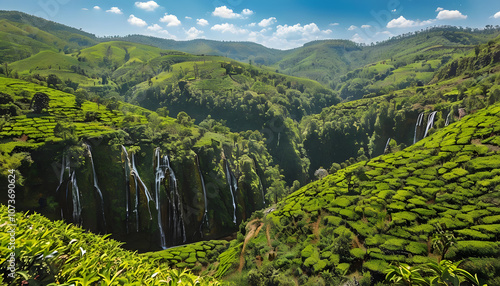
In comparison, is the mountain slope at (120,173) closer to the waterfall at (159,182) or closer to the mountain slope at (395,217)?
the waterfall at (159,182)

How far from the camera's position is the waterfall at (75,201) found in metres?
26.8

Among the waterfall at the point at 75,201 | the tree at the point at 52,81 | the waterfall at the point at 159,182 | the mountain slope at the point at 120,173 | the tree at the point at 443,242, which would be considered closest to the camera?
the tree at the point at 443,242

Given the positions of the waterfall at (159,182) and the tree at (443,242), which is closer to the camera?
the tree at (443,242)

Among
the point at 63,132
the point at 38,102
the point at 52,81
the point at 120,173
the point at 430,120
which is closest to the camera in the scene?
the point at 63,132

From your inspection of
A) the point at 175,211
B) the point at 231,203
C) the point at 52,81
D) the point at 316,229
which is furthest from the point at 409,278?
the point at 52,81

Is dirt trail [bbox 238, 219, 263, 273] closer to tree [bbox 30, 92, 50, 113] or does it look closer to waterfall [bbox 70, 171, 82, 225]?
waterfall [bbox 70, 171, 82, 225]

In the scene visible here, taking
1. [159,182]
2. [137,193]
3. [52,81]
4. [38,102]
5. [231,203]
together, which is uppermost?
[52,81]

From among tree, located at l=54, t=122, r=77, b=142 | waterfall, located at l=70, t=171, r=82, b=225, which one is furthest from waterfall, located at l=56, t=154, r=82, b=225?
tree, located at l=54, t=122, r=77, b=142

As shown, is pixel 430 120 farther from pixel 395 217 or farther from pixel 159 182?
pixel 159 182

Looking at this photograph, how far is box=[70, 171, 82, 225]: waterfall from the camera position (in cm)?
2681

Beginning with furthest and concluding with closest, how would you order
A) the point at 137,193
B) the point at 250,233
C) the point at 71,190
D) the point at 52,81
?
the point at 52,81
the point at 137,193
the point at 71,190
the point at 250,233

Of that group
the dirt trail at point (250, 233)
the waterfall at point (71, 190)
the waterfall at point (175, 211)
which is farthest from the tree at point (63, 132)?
the dirt trail at point (250, 233)

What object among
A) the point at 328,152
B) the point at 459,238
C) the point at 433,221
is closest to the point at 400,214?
the point at 433,221

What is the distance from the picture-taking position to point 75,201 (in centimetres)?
2695
